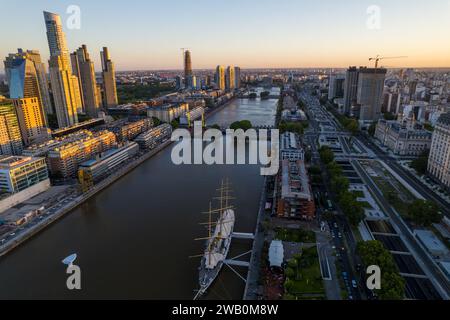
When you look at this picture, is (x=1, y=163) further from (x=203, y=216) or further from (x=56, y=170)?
(x=203, y=216)

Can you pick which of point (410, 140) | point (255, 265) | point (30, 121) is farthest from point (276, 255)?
point (30, 121)

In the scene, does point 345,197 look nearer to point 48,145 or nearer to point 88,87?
point 48,145

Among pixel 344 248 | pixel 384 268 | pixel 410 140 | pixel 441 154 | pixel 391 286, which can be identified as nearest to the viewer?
pixel 391 286

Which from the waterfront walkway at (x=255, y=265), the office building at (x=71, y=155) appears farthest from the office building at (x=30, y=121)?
the waterfront walkway at (x=255, y=265)

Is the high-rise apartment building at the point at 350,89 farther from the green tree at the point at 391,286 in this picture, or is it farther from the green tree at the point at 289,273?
the green tree at the point at 289,273
